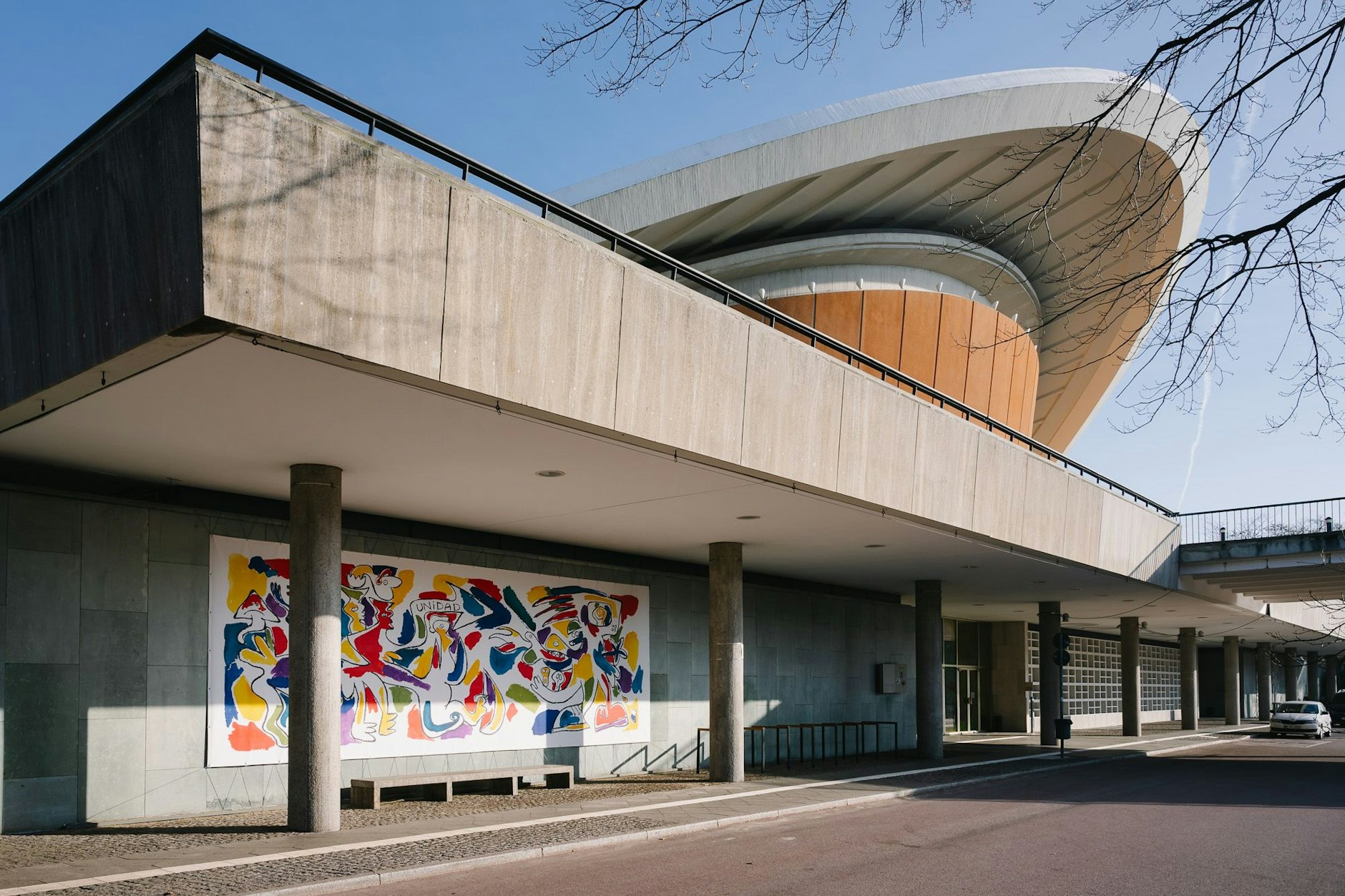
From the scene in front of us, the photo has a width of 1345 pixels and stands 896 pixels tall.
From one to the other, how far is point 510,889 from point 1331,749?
106 ft

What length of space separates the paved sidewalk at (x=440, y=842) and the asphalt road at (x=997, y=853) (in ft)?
1.18

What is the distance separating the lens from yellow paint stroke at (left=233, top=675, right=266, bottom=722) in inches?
570

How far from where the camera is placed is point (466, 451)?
12539mm

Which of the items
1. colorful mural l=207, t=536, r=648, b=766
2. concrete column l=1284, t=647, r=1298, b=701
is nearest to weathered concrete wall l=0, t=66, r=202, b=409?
colorful mural l=207, t=536, r=648, b=766

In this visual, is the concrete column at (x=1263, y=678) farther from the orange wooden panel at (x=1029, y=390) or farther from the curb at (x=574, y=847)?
the curb at (x=574, y=847)

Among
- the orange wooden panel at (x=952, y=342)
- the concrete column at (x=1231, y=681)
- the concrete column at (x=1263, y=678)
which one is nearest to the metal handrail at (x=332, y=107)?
the orange wooden panel at (x=952, y=342)

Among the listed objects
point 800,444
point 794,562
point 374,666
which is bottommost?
point 374,666

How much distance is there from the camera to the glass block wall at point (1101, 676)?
138 feet

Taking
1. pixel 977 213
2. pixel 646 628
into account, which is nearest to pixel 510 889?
pixel 646 628

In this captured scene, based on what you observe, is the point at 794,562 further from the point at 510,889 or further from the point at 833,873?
the point at 510,889

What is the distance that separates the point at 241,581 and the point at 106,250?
6.60 metres

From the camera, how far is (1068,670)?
1732 inches

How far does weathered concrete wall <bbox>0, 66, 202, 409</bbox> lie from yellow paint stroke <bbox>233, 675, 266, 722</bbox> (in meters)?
5.28

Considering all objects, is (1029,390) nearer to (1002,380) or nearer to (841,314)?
(1002,380)
